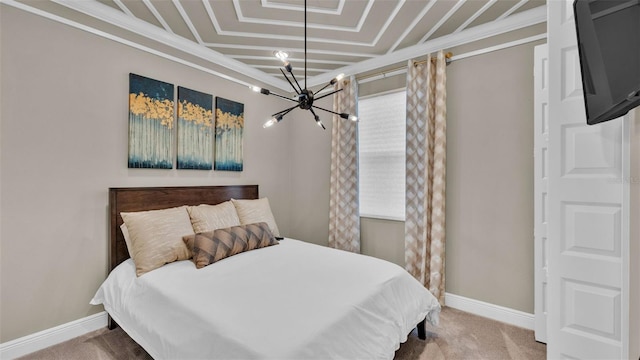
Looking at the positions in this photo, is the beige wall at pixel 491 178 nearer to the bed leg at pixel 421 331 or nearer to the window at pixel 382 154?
the window at pixel 382 154

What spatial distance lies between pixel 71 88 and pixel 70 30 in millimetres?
452

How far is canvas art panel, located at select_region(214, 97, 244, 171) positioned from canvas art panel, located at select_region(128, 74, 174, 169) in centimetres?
52

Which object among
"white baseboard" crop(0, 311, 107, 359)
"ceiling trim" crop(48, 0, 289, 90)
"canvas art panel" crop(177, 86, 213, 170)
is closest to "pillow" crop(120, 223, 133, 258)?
"white baseboard" crop(0, 311, 107, 359)

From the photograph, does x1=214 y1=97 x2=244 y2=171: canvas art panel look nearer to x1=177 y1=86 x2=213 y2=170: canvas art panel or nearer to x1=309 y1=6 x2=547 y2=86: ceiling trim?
x1=177 y1=86 x2=213 y2=170: canvas art panel

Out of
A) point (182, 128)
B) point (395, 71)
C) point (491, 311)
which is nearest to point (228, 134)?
point (182, 128)

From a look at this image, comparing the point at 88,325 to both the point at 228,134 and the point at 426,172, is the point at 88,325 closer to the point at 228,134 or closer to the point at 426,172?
the point at 228,134

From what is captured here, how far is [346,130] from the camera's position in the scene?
337cm

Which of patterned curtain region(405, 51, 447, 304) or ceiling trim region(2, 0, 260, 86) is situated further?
patterned curtain region(405, 51, 447, 304)

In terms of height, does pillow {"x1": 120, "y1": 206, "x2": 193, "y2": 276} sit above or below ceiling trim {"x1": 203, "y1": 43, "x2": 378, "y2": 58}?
below

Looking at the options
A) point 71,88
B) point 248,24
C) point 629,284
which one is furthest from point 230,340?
point 248,24

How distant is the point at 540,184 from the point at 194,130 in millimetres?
3264

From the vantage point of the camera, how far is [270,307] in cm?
150

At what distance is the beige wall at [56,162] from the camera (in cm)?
191

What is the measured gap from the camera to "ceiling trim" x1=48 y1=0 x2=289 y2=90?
2.19 metres
